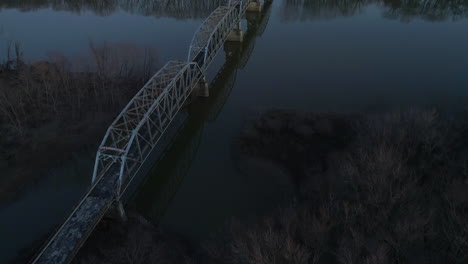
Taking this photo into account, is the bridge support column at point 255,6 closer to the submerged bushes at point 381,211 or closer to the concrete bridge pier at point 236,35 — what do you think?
the concrete bridge pier at point 236,35

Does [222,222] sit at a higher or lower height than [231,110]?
lower

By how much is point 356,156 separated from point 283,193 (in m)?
6.19

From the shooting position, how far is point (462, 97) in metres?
33.6

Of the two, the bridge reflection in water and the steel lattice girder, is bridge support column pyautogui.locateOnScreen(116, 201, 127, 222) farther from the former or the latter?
the bridge reflection in water

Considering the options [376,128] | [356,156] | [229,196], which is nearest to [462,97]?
[376,128]

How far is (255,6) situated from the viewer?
63.2 metres

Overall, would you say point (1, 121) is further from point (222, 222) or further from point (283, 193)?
point (283, 193)

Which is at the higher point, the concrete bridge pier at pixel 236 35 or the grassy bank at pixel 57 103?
the concrete bridge pier at pixel 236 35

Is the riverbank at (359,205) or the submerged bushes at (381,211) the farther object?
the riverbank at (359,205)

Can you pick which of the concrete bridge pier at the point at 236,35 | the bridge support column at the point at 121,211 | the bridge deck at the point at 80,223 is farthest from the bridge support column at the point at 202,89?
the bridge support column at the point at 121,211

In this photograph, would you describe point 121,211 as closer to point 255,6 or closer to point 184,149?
point 184,149

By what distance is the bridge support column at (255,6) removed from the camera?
6291cm

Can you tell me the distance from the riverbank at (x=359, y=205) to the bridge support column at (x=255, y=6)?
4188 cm

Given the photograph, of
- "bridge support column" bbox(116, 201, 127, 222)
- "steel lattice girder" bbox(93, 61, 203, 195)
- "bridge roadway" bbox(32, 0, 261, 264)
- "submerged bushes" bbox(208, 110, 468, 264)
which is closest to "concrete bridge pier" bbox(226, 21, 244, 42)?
"bridge roadway" bbox(32, 0, 261, 264)
